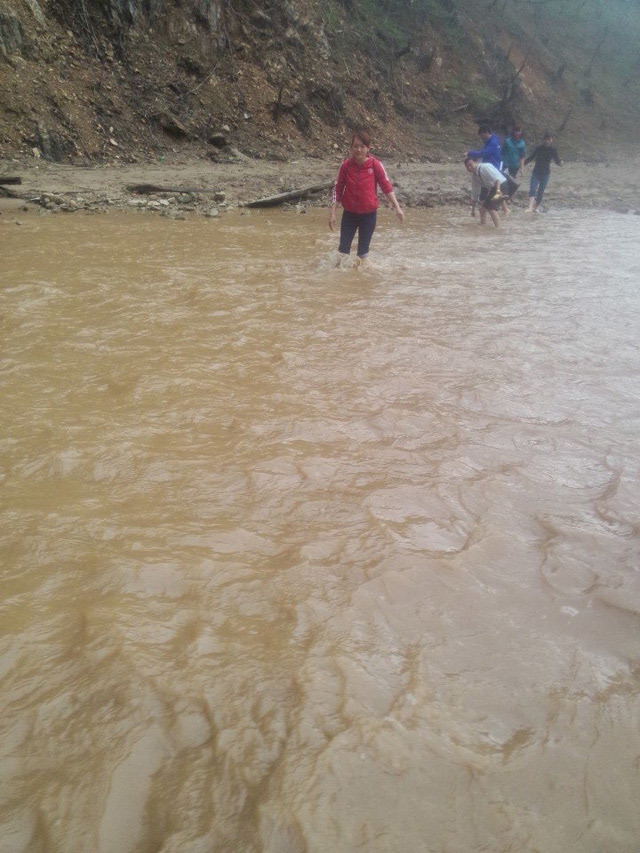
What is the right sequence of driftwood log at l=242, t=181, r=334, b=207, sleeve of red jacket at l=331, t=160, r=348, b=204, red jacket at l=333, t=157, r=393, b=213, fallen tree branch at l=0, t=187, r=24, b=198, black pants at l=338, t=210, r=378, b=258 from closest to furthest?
red jacket at l=333, t=157, r=393, b=213 → sleeve of red jacket at l=331, t=160, r=348, b=204 → black pants at l=338, t=210, r=378, b=258 → fallen tree branch at l=0, t=187, r=24, b=198 → driftwood log at l=242, t=181, r=334, b=207

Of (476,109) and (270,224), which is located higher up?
(476,109)

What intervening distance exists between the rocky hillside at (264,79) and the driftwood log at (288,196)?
12.7 ft

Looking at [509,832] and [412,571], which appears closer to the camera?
[509,832]

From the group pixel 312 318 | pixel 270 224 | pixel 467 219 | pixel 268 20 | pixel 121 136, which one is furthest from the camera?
pixel 268 20

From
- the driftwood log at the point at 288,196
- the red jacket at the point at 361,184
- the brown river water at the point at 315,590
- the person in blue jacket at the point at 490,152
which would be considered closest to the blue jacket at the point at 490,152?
the person in blue jacket at the point at 490,152

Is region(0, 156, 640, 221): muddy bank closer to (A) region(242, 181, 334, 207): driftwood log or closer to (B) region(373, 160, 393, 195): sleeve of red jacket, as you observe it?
(A) region(242, 181, 334, 207): driftwood log

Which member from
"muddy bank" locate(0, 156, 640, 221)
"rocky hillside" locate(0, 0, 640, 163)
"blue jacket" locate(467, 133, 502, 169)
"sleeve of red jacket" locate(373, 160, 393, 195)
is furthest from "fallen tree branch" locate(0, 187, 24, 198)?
"blue jacket" locate(467, 133, 502, 169)

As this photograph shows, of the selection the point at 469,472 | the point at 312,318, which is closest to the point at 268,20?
the point at 312,318

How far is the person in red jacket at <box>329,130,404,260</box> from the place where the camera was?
7242mm

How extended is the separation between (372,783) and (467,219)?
518 inches

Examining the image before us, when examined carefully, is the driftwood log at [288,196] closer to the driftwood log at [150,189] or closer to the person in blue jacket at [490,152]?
the driftwood log at [150,189]

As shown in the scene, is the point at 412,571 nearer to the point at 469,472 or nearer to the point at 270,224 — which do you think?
the point at 469,472

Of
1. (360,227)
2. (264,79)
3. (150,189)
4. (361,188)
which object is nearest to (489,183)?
(360,227)

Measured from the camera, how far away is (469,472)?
3.30 metres
